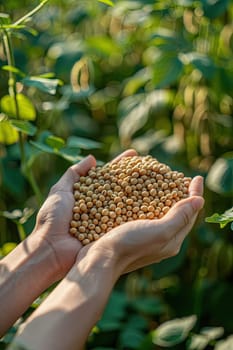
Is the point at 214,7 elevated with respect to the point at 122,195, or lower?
elevated

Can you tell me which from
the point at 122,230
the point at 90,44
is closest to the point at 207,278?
the point at 90,44

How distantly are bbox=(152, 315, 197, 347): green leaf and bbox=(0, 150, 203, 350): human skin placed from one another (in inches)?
18.8

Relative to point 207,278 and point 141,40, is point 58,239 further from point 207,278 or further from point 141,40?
point 141,40

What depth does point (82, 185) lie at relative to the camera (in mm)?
1736

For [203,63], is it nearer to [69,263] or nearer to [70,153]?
[70,153]

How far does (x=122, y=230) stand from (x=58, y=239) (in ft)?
0.60

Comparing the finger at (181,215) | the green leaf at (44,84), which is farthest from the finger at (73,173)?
the finger at (181,215)

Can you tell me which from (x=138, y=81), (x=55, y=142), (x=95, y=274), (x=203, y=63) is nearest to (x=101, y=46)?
(x=138, y=81)

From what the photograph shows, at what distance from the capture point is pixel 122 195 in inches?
66.5

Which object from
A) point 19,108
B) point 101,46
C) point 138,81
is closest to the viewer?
point 19,108

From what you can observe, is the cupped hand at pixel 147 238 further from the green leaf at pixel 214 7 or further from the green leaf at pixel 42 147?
the green leaf at pixel 214 7

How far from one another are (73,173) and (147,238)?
347mm

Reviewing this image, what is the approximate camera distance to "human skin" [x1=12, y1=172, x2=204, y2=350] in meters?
1.30

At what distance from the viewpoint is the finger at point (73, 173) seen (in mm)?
1740
